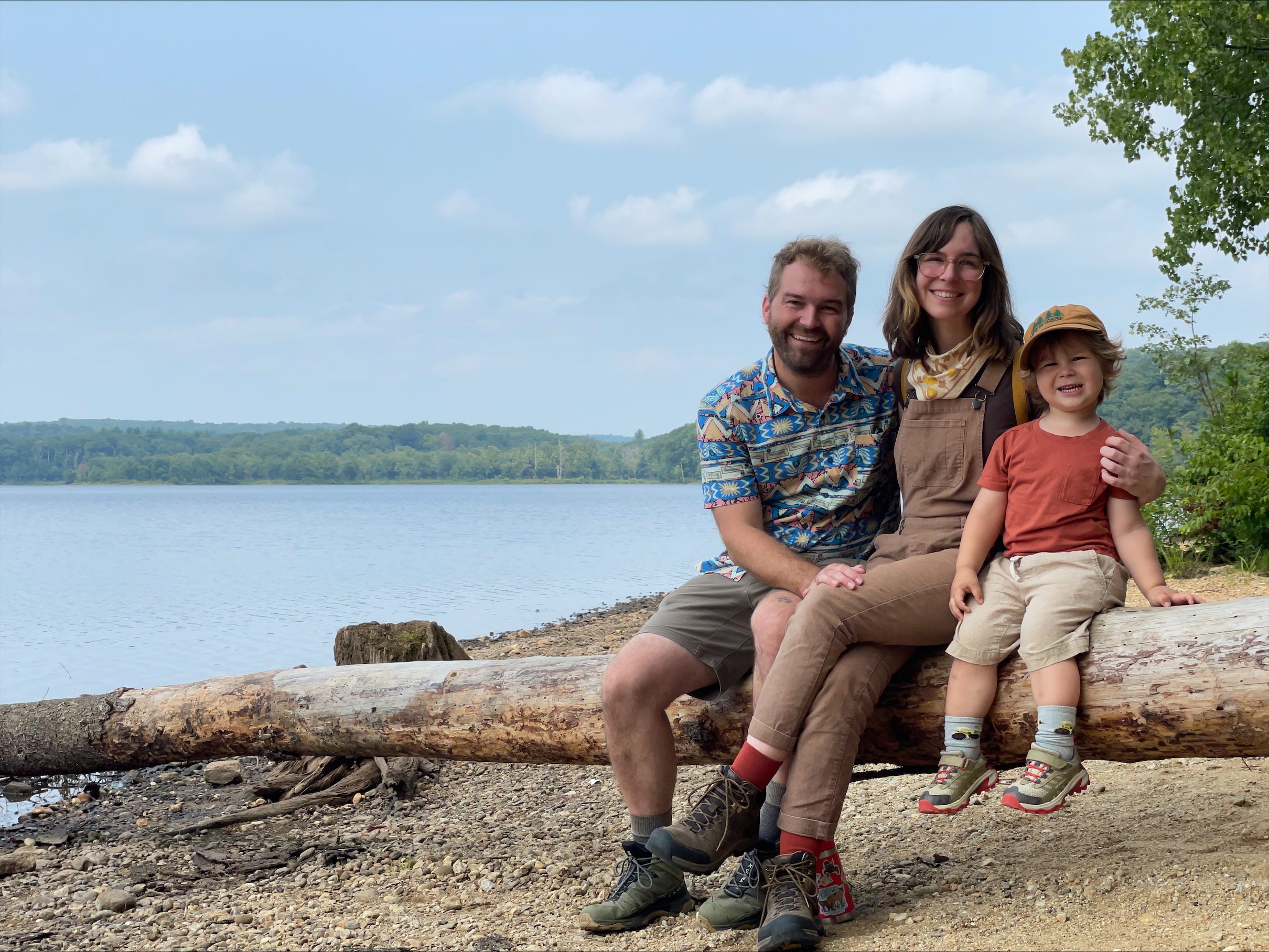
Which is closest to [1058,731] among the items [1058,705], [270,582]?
[1058,705]

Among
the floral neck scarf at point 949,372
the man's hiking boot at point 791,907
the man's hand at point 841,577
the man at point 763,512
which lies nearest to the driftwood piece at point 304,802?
the man at point 763,512

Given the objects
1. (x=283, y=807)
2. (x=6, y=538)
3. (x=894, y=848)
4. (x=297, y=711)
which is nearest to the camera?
(x=894, y=848)

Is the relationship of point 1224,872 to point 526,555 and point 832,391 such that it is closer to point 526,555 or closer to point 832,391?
point 832,391

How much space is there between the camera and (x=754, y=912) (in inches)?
145

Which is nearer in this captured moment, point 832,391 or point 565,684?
point 832,391

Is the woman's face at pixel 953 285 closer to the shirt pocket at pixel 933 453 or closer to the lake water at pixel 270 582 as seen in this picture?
the shirt pocket at pixel 933 453

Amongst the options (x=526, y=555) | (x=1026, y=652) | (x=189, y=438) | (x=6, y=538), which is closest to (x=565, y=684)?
(x=1026, y=652)

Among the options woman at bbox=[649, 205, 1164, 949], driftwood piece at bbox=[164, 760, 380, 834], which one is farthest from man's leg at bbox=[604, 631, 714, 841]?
driftwood piece at bbox=[164, 760, 380, 834]

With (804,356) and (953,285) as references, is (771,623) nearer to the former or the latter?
(804,356)

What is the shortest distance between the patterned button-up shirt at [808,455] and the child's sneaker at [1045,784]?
1110 mm

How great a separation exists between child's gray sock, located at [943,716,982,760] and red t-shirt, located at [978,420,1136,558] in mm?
588

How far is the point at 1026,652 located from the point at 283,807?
434 centimetres

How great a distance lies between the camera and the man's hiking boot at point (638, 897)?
12.5 ft

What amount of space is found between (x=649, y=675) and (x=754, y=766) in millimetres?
582
